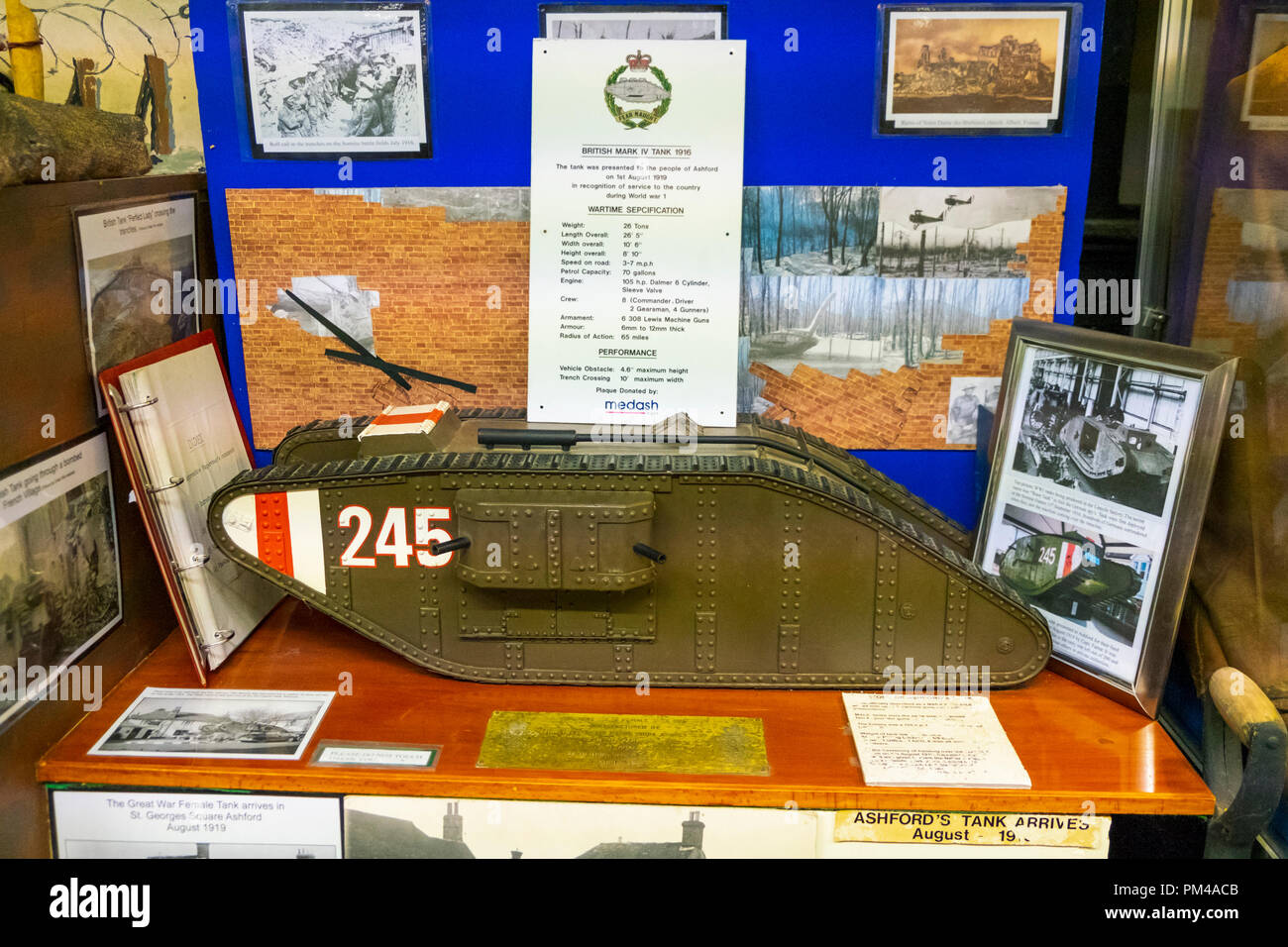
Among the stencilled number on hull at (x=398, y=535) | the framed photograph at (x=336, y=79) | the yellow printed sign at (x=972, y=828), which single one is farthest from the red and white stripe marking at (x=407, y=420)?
the yellow printed sign at (x=972, y=828)

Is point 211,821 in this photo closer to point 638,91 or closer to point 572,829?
point 572,829

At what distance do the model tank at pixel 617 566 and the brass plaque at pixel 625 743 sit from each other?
0.65 feet

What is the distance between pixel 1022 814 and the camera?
2.41 metres

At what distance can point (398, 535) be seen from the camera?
2803 millimetres

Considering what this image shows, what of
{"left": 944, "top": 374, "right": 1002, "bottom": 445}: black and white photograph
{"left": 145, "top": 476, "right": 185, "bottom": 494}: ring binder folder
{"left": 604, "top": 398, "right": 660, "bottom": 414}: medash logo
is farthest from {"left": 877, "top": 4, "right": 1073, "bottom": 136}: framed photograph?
{"left": 145, "top": 476, "right": 185, "bottom": 494}: ring binder folder

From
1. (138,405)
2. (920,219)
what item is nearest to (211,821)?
(138,405)

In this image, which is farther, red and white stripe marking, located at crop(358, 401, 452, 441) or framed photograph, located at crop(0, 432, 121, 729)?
red and white stripe marking, located at crop(358, 401, 452, 441)

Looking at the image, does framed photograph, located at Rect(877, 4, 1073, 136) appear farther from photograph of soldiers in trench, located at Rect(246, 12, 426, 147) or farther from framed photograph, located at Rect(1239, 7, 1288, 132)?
photograph of soldiers in trench, located at Rect(246, 12, 426, 147)

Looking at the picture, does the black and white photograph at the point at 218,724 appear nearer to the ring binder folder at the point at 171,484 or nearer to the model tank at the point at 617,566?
the model tank at the point at 617,566

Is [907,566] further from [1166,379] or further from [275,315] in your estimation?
[275,315]

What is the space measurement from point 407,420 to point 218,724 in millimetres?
998

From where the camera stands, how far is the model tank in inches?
107

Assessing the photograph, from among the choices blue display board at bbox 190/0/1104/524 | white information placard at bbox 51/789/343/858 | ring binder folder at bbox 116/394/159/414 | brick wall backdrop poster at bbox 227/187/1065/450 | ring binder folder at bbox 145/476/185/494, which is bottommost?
white information placard at bbox 51/789/343/858

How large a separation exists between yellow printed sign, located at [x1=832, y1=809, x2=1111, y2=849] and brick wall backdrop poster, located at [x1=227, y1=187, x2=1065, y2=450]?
4.53ft
